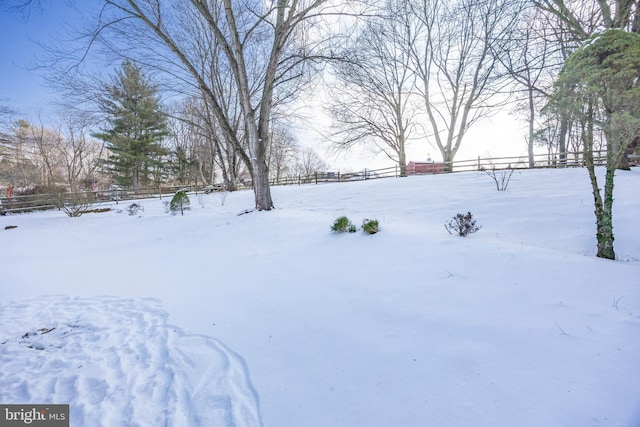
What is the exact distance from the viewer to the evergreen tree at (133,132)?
21609mm

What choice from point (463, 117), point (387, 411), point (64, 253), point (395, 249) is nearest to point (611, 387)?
point (387, 411)

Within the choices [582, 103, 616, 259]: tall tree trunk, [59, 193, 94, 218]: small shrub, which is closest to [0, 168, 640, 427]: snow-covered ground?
[582, 103, 616, 259]: tall tree trunk

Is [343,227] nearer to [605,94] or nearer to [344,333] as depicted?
[344,333]

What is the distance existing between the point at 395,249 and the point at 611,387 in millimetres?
2768

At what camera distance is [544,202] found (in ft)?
21.7

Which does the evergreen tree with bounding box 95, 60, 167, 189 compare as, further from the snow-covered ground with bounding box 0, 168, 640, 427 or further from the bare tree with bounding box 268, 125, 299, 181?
the snow-covered ground with bounding box 0, 168, 640, 427

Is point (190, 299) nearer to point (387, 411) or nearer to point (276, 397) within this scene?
point (276, 397)

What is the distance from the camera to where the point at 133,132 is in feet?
75.9

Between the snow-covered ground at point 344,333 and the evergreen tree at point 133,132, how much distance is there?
20576mm

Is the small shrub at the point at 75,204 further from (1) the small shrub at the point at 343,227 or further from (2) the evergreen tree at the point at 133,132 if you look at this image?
(1) the small shrub at the point at 343,227

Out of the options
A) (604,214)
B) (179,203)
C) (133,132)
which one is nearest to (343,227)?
(604,214)

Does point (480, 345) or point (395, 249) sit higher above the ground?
point (395, 249)

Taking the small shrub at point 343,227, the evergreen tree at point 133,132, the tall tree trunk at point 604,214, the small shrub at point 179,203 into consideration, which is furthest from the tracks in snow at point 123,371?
the evergreen tree at point 133,132

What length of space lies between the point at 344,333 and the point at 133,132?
27900mm
